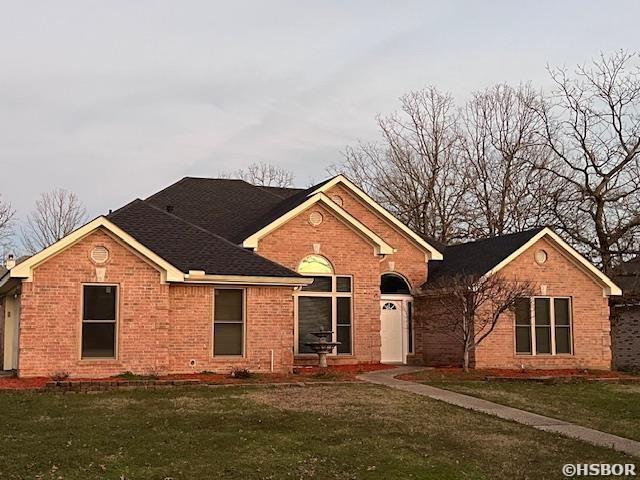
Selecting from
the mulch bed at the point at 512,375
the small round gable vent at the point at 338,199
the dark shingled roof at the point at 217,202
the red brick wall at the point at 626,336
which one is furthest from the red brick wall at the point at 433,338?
the red brick wall at the point at 626,336

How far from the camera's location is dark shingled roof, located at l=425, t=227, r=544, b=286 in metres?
24.8

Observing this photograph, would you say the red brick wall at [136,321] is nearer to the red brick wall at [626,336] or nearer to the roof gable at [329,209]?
the roof gable at [329,209]

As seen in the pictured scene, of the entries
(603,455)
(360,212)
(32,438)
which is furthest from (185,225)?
(603,455)

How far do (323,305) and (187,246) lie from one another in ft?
15.8

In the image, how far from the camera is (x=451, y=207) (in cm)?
4275

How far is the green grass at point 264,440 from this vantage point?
9.62 m

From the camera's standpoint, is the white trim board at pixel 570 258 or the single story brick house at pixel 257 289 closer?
the single story brick house at pixel 257 289

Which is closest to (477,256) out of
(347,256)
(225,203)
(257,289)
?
(347,256)

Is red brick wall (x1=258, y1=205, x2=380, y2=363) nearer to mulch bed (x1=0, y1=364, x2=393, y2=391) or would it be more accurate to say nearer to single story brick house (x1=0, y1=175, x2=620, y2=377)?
single story brick house (x1=0, y1=175, x2=620, y2=377)

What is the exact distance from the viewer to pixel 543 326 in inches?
987

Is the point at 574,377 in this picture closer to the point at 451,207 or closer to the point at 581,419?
the point at 581,419

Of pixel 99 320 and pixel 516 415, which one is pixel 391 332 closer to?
pixel 99 320

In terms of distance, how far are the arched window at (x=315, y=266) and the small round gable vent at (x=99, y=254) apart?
661cm

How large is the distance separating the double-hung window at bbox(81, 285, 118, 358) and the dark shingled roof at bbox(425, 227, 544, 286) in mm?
10988
